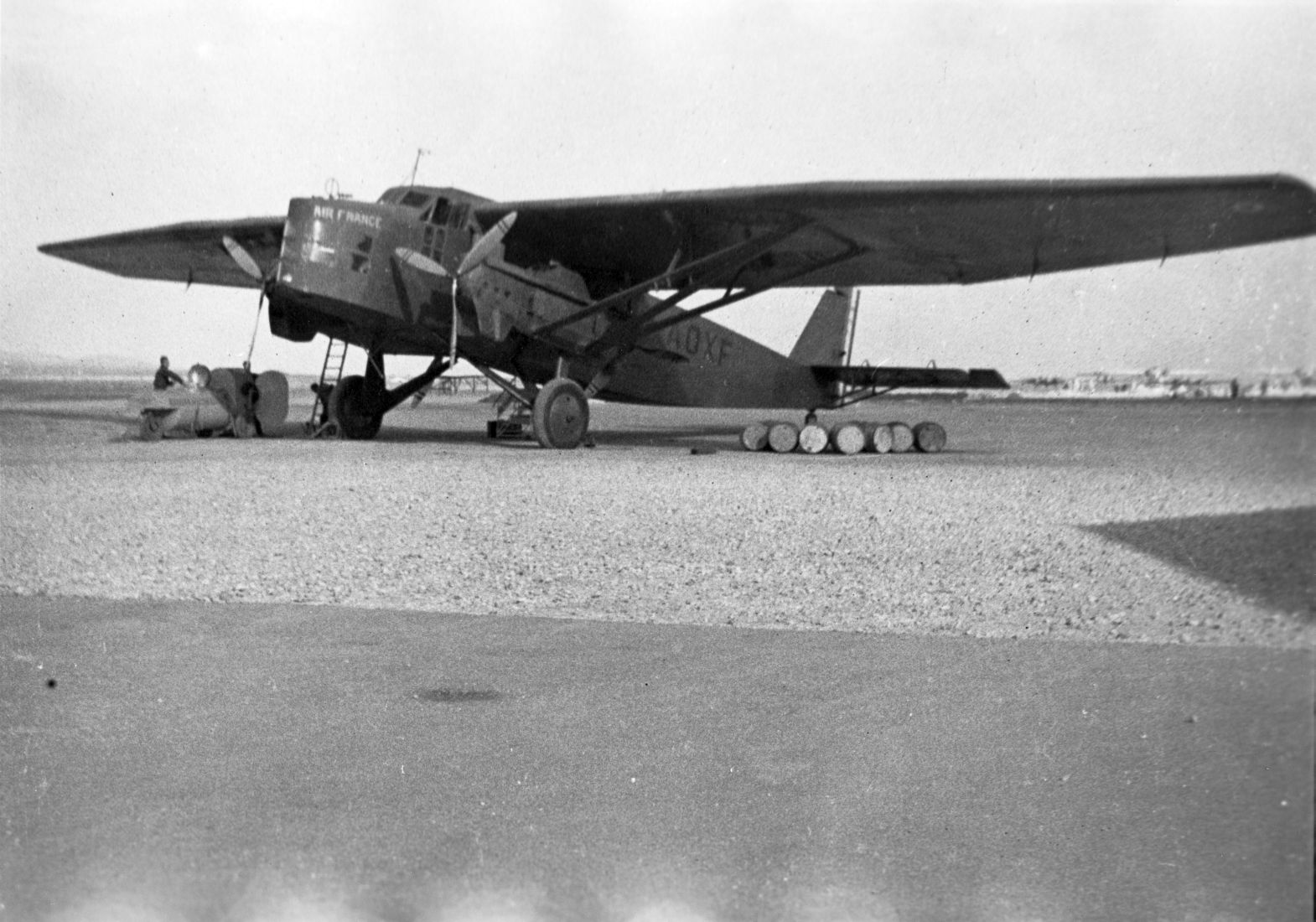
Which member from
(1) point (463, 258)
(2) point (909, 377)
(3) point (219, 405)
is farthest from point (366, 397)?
(2) point (909, 377)

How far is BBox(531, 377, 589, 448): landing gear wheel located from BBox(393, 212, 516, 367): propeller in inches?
60.3

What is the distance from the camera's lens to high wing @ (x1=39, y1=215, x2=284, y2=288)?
20.0 meters

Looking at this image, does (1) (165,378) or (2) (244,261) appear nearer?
(2) (244,261)

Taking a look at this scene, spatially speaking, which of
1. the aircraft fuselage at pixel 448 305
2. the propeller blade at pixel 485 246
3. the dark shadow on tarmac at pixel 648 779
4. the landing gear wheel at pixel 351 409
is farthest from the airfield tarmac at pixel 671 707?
the landing gear wheel at pixel 351 409

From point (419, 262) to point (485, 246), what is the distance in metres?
0.97

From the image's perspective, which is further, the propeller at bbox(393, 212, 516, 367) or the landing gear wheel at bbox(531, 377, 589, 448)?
the landing gear wheel at bbox(531, 377, 589, 448)

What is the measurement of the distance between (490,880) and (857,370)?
804 inches

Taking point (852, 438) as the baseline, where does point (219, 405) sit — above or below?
below

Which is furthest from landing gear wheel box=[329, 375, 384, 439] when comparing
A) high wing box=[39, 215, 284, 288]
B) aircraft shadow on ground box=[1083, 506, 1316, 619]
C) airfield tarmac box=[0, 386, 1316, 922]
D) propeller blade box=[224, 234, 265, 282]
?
aircraft shadow on ground box=[1083, 506, 1316, 619]

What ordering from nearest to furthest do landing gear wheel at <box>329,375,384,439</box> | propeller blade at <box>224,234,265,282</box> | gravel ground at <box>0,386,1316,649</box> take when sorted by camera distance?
1. gravel ground at <box>0,386,1316,649</box>
2. propeller blade at <box>224,234,265,282</box>
3. landing gear wheel at <box>329,375,384,439</box>

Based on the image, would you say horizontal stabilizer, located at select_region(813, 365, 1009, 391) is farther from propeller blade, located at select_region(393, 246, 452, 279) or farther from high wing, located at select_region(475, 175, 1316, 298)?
propeller blade, located at select_region(393, 246, 452, 279)

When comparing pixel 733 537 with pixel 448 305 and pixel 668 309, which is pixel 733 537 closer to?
pixel 448 305

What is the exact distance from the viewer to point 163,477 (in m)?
11.9

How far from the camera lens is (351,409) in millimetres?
19438
